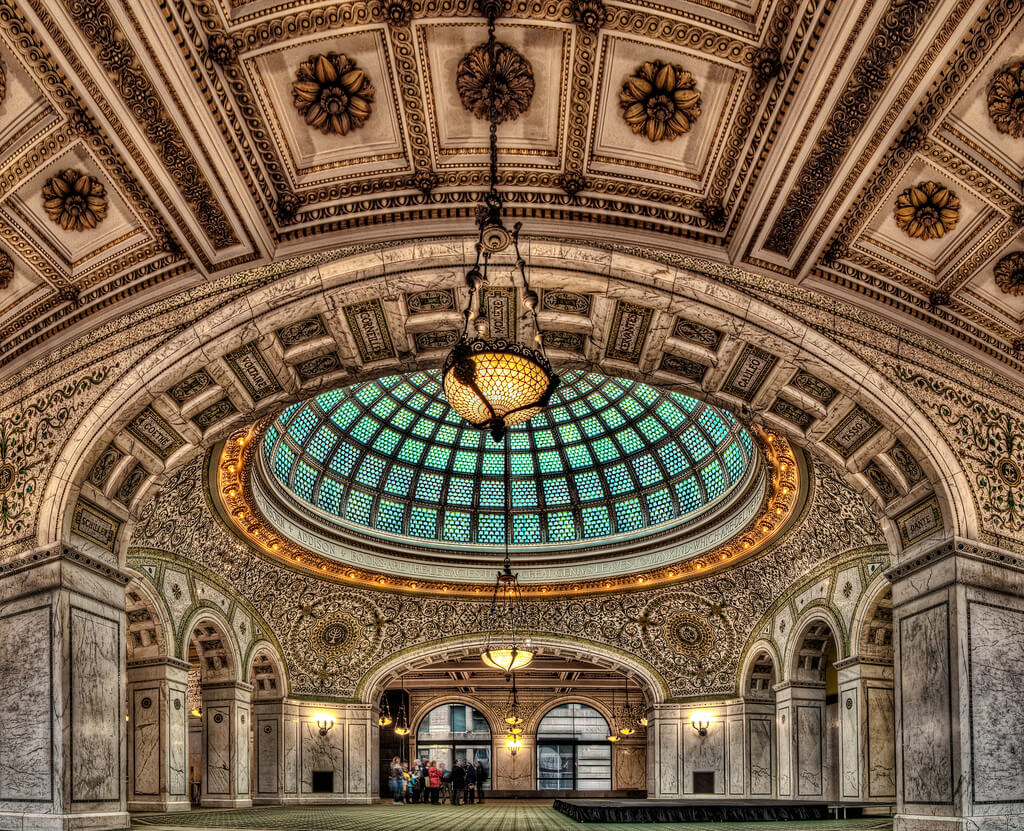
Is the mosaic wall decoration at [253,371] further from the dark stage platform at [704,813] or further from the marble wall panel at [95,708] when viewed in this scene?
the dark stage platform at [704,813]

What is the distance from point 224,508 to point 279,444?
2.74 m

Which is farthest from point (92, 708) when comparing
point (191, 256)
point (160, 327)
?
point (191, 256)

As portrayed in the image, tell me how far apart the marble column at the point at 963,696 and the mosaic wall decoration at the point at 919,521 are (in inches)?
13.7

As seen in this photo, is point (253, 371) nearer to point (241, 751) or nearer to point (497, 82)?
point (497, 82)

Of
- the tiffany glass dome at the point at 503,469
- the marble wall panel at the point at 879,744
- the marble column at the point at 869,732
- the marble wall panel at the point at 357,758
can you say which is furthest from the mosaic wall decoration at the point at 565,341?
the marble wall panel at the point at 357,758

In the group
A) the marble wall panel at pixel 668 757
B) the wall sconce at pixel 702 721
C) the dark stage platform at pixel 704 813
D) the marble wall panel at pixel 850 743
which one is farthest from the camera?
the marble wall panel at pixel 668 757

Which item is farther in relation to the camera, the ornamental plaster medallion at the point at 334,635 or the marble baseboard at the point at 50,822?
the ornamental plaster medallion at the point at 334,635

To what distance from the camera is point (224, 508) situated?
16.8 m

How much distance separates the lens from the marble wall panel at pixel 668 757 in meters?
21.5

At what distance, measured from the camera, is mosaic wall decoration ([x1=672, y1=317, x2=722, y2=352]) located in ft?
35.2

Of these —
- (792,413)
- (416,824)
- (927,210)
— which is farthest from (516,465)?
(927,210)

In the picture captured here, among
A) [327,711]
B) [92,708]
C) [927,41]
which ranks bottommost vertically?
[327,711]

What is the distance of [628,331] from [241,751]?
1191cm

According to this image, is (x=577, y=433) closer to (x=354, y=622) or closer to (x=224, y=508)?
(x=354, y=622)
